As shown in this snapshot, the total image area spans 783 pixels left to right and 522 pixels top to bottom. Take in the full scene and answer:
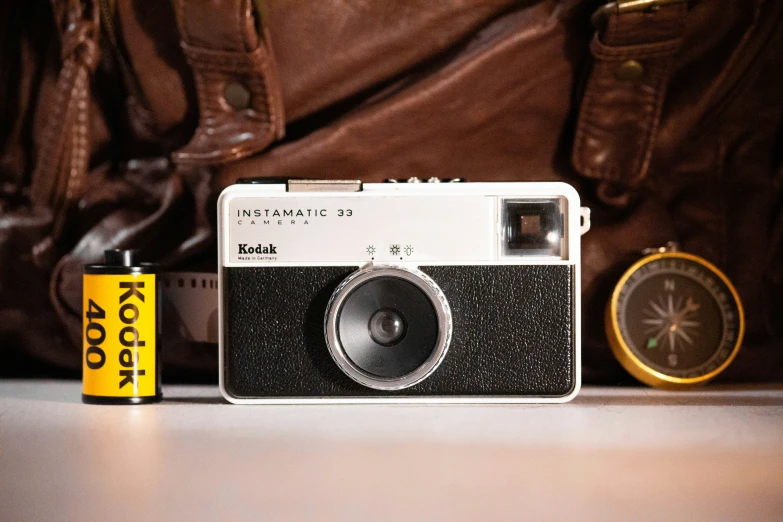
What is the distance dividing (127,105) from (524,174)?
596 millimetres

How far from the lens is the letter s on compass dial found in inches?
44.6

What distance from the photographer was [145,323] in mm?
1017

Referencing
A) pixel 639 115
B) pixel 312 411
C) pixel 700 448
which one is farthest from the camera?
pixel 639 115

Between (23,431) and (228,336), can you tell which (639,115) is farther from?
(23,431)

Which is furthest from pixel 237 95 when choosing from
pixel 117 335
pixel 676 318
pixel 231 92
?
pixel 676 318

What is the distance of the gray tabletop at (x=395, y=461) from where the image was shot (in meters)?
0.60

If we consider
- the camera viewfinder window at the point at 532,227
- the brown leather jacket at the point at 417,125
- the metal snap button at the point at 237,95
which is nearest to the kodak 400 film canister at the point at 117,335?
the brown leather jacket at the point at 417,125

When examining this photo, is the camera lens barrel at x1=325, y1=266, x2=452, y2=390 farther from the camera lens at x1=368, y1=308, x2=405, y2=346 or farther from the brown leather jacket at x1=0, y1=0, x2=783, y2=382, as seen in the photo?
the brown leather jacket at x1=0, y1=0, x2=783, y2=382

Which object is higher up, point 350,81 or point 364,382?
point 350,81

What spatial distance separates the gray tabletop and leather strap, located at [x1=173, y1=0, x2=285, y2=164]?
350mm

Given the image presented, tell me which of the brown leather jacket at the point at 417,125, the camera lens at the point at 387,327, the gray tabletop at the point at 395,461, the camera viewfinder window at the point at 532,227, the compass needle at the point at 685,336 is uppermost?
the brown leather jacket at the point at 417,125

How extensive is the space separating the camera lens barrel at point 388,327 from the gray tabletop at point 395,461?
0.16 ft

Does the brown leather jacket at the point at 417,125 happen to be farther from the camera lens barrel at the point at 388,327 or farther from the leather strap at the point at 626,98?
the camera lens barrel at the point at 388,327

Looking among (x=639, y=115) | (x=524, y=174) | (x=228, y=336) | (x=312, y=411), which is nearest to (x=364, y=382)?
(x=312, y=411)
